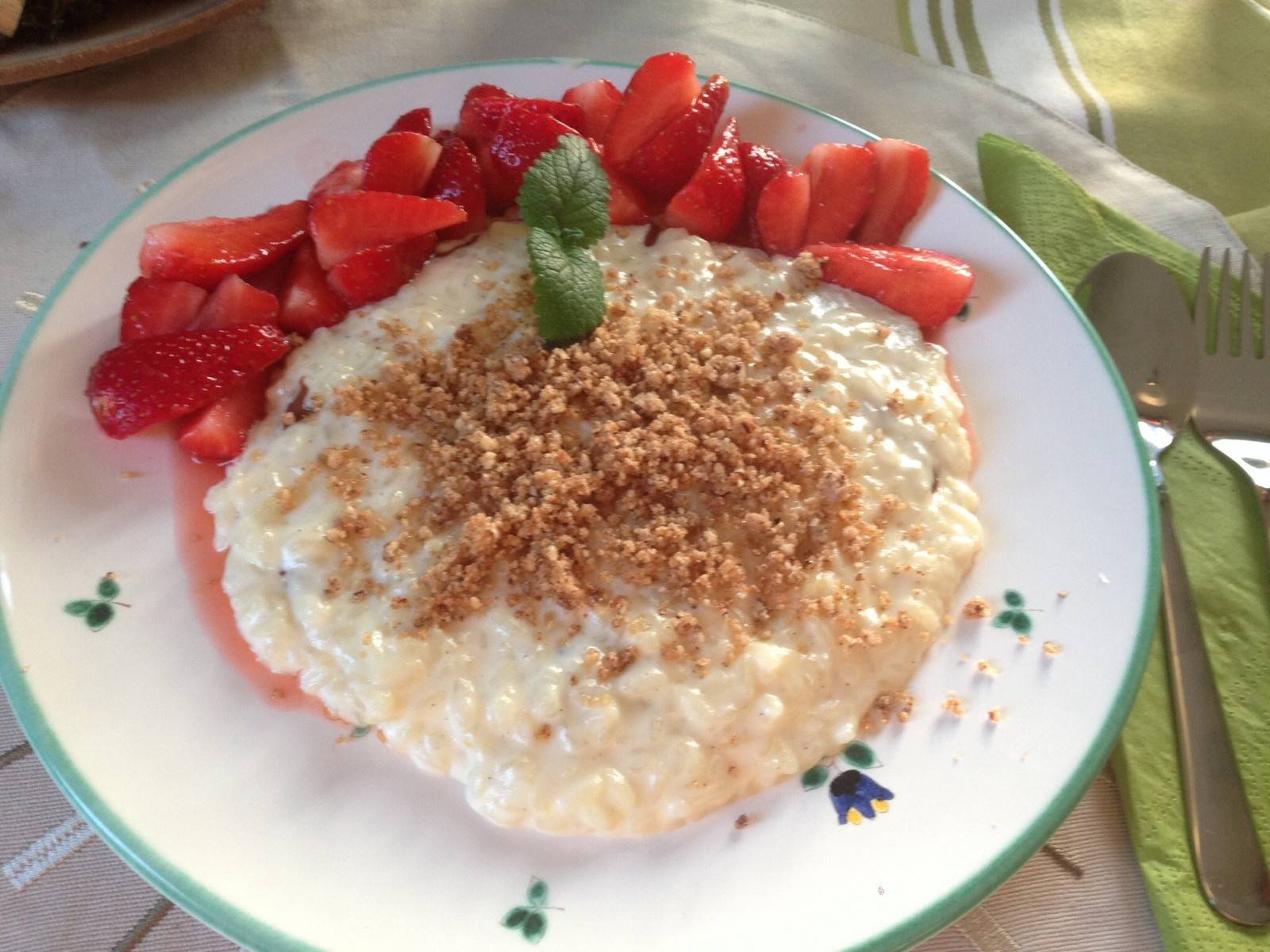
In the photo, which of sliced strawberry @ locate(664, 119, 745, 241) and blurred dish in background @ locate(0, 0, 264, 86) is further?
blurred dish in background @ locate(0, 0, 264, 86)

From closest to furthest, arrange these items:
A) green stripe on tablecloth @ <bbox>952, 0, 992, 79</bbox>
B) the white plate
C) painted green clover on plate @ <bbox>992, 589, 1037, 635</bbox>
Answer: the white plate
painted green clover on plate @ <bbox>992, 589, 1037, 635</bbox>
green stripe on tablecloth @ <bbox>952, 0, 992, 79</bbox>

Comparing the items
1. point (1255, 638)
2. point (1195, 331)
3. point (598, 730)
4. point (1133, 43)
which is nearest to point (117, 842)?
point (598, 730)

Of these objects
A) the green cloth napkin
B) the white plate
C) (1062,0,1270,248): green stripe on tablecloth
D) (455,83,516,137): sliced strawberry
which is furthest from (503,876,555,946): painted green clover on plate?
(1062,0,1270,248): green stripe on tablecloth

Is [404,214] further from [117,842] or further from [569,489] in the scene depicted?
[117,842]

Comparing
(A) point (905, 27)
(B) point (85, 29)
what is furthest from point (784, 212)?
(B) point (85, 29)

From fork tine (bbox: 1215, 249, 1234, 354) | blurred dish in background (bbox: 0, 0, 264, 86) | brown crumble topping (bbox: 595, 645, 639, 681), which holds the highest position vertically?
blurred dish in background (bbox: 0, 0, 264, 86)

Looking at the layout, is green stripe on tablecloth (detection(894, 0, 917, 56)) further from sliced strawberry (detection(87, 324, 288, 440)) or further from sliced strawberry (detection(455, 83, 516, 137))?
sliced strawberry (detection(87, 324, 288, 440))

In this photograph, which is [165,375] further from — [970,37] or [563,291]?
[970,37]
